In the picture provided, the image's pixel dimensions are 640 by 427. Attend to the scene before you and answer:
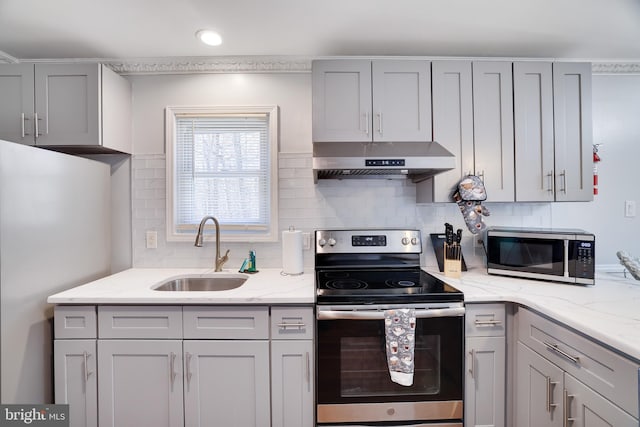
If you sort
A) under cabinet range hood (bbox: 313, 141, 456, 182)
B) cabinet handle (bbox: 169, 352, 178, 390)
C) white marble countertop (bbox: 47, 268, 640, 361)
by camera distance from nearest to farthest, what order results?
Result: white marble countertop (bbox: 47, 268, 640, 361) < cabinet handle (bbox: 169, 352, 178, 390) < under cabinet range hood (bbox: 313, 141, 456, 182)

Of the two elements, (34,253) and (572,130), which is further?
(572,130)

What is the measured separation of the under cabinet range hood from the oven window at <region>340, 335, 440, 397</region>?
920 millimetres

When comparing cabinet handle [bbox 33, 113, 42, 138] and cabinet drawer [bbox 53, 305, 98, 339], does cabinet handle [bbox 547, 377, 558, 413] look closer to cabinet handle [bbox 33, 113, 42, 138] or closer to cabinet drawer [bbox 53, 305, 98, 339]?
cabinet drawer [bbox 53, 305, 98, 339]

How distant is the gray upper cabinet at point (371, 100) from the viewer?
1872 mm

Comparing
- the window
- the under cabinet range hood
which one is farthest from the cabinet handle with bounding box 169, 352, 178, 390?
the under cabinet range hood

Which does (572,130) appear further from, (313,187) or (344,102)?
(313,187)

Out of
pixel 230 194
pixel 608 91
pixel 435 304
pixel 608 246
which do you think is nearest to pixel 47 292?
pixel 230 194

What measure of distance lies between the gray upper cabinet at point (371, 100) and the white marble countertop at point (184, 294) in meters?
0.94

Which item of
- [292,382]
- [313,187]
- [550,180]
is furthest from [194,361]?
[550,180]

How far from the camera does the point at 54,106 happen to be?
6.16 feet

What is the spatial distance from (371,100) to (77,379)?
7.50 ft

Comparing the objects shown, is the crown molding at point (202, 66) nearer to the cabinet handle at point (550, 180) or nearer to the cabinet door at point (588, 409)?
the cabinet handle at point (550, 180)

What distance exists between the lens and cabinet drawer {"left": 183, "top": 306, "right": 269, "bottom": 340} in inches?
59.9

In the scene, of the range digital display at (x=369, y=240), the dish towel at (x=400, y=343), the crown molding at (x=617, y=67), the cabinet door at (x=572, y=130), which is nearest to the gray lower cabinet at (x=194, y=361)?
the dish towel at (x=400, y=343)
